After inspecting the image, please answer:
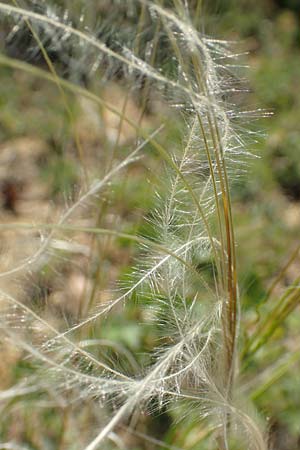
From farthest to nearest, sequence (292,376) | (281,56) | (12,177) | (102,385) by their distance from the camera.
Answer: (281,56) < (12,177) < (292,376) < (102,385)

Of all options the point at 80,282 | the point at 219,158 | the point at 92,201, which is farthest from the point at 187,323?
the point at 80,282

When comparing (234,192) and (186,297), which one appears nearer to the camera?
(186,297)

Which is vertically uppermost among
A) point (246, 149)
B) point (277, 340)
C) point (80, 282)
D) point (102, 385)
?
point (246, 149)

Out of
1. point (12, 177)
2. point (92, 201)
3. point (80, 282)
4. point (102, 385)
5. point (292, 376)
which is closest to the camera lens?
point (102, 385)

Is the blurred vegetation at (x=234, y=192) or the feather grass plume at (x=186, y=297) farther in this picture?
the blurred vegetation at (x=234, y=192)

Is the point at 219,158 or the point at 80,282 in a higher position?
the point at 219,158

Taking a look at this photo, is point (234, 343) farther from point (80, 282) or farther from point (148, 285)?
point (80, 282)

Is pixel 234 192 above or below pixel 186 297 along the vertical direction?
below

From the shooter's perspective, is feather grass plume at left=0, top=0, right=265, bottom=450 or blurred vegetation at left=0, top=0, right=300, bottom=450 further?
blurred vegetation at left=0, top=0, right=300, bottom=450

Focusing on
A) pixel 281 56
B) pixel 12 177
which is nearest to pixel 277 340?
pixel 12 177

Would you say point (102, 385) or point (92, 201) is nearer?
point (102, 385)
